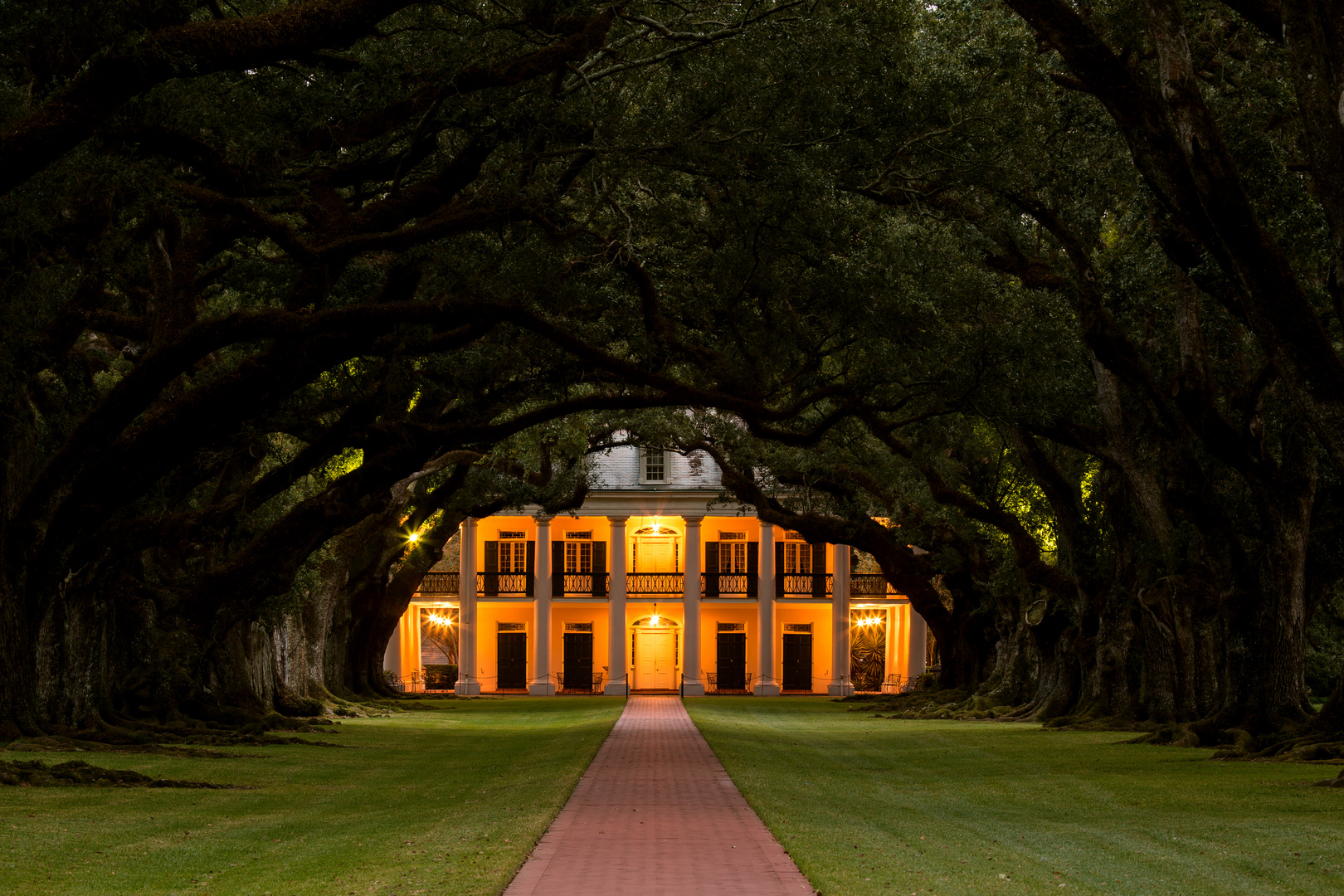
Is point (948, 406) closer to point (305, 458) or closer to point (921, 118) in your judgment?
point (921, 118)

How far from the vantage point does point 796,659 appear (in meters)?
48.5

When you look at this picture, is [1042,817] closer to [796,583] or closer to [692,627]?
[692,627]

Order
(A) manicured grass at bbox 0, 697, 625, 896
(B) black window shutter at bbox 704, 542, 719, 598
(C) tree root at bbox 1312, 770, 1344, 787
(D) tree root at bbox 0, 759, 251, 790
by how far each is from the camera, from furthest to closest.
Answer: (B) black window shutter at bbox 704, 542, 719, 598 → (C) tree root at bbox 1312, 770, 1344, 787 → (D) tree root at bbox 0, 759, 251, 790 → (A) manicured grass at bbox 0, 697, 625, 896

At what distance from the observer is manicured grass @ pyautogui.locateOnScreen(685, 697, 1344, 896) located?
28.3ft

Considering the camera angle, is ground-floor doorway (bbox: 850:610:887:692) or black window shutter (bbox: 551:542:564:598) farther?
ground-floor doorway (bbox: 850:610:887:692)

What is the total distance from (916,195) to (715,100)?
3.87 m

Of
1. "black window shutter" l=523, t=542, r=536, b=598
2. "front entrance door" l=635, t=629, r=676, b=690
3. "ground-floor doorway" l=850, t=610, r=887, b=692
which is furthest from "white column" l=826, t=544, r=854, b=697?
"black window shutter" l=523, t=542, r=536, b=598

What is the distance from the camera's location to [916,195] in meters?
16.6

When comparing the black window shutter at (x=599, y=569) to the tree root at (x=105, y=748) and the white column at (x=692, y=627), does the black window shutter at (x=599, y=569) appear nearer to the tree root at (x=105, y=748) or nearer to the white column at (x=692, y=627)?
the white column at (x=692, y=627)

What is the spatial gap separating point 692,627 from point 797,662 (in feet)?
16.1

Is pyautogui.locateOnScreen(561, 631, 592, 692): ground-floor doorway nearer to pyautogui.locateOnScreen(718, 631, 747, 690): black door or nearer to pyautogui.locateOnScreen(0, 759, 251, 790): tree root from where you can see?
pyautogui.locateOnScreen(718, 631, 747, 690): black door

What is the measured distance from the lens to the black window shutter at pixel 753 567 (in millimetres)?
48062

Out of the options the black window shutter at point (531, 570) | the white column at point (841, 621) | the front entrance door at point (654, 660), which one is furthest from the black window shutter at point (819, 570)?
the black window shutter at point (531, 570)

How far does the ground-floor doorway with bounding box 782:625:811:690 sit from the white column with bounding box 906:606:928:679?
145 inches
